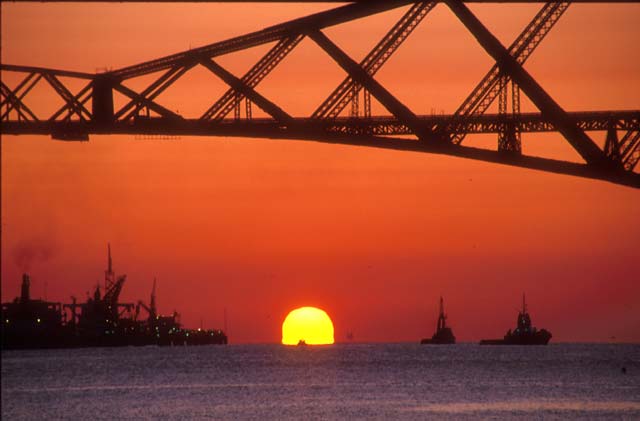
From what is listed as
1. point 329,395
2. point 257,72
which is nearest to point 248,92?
point 257,72

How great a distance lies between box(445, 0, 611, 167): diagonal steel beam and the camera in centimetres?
3712

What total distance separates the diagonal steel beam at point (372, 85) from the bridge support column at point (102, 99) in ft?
17.5

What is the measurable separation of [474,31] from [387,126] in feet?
12.5

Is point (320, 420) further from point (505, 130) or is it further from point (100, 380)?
point (100, 380)

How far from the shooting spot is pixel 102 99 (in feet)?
129

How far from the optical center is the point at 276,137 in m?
38.6

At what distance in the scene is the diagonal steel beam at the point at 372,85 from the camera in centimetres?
3741

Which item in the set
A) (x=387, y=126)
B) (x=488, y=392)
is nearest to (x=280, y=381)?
(x=488, y=392)

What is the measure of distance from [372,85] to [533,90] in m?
3.79

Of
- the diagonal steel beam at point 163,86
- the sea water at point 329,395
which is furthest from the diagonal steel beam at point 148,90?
the sea water at point 329,395

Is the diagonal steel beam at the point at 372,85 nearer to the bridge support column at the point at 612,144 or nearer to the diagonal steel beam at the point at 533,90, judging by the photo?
the diagonal steel beam at the point at 533,90

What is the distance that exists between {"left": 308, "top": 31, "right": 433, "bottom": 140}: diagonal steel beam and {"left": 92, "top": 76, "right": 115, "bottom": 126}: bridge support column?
5.35m

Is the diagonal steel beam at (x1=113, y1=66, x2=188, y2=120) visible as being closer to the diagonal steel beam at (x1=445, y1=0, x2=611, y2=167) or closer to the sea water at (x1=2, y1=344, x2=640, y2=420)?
the diagonal steel beam at (x1=445, y1=0, x2=611, y2=167)

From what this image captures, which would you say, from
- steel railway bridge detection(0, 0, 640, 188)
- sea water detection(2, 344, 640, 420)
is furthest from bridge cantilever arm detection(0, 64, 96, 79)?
sea water detection(2, 344, 640, 420)
